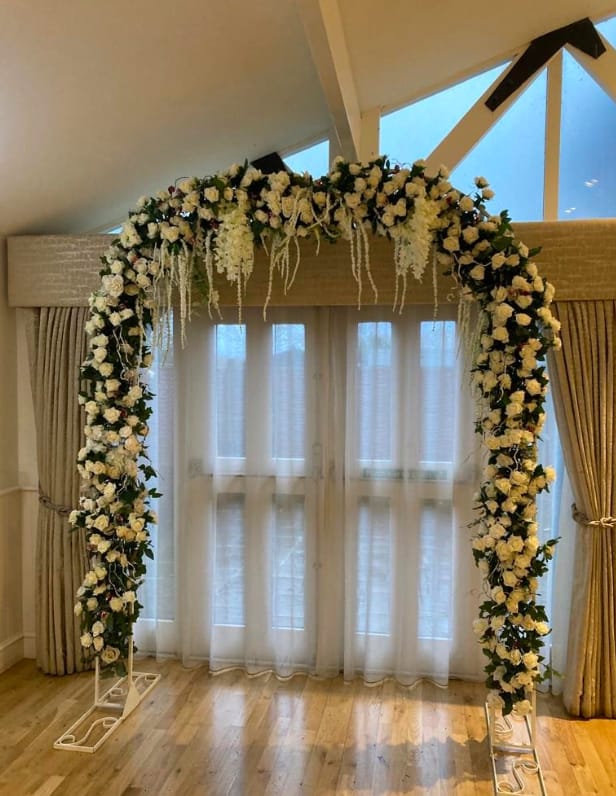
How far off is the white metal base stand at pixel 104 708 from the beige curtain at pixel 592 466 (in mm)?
2192

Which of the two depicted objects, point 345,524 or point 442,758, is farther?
point 345,524

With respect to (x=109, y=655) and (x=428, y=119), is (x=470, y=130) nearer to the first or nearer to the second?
A: (x=428, y=119)

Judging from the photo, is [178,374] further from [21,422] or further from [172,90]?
[172,90]

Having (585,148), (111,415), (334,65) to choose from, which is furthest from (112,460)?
(585,148)

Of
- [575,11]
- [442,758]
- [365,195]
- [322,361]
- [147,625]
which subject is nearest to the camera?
[365,195]

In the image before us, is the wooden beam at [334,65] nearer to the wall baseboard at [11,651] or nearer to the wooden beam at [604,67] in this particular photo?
the wooden beam at [604,67]

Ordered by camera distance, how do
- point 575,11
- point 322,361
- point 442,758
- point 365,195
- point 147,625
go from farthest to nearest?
point 147,625 → point 322,361 → point 575,11 → point 442,758 → point 365,195

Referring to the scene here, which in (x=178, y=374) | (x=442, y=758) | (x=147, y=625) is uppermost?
(x=178, y=374)

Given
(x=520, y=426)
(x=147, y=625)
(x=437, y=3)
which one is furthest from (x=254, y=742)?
(x=437, y=3)

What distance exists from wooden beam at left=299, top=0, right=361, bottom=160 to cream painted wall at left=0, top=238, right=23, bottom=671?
2.02 m

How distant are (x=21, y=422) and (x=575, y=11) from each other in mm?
3627

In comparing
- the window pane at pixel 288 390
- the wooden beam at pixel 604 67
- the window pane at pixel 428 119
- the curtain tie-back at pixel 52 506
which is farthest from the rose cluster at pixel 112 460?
the wooden beam at pixel 604 67

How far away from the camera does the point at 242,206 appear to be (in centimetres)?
275

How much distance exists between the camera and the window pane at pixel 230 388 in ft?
12.0
